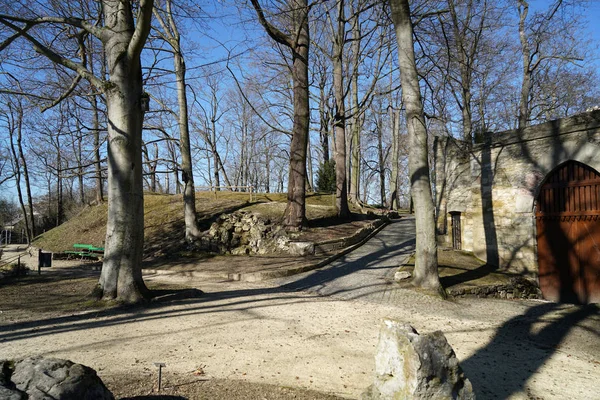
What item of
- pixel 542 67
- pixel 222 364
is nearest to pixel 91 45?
pixel 222 364

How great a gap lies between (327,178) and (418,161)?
A: 20706 mm

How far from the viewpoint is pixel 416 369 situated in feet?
9.98

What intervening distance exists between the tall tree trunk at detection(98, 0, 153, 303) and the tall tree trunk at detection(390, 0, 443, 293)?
5.95 metres

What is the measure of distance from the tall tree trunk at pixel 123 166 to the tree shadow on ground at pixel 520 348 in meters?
5.99

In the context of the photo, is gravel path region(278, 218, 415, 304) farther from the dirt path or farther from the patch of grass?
the patch of grass

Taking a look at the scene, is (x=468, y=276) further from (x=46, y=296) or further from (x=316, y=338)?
(x=46, y=296)

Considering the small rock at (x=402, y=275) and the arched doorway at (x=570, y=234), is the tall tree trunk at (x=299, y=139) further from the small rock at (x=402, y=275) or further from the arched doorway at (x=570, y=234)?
the arched doorway at (x=570, y=234)

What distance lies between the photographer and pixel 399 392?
3133 millimetres

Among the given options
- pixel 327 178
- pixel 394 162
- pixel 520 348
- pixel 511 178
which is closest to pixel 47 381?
pixel 520 348

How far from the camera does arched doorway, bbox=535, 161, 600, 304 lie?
1073 cm

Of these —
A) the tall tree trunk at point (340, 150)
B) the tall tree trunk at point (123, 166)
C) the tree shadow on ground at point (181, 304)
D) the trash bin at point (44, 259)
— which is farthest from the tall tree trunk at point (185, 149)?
the tall tree trunk at point (123, 166)

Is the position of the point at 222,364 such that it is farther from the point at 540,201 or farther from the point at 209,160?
the point at 209,160

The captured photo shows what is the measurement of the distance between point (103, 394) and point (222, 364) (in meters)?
2.03

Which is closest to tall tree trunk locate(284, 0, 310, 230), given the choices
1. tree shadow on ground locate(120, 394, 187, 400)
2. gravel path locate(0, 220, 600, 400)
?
gravel path locate(0, 220, 600, 400)
